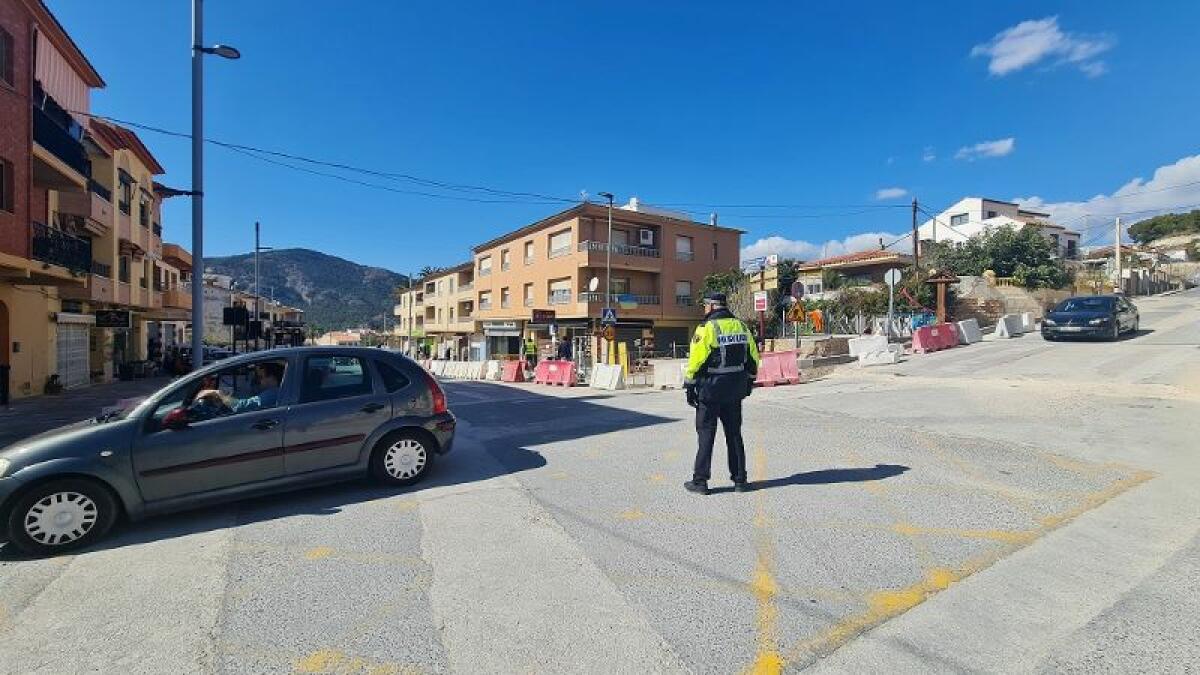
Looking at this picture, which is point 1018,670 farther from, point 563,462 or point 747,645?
point 563,462

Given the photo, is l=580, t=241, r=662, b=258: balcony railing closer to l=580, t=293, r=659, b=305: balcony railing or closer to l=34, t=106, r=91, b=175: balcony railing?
l=580, t=293, r=659, b=305: balcony railing

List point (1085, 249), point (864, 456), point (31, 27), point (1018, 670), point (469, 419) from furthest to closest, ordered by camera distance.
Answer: point (1085, 249), point (31, 27), point (469, 419), point (864, 456), point (1018, 670)

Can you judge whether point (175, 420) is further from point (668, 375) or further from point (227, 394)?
point (668, 375)

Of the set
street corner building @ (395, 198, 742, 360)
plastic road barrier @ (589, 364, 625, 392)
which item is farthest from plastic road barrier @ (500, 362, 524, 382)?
street corner building @ (395, 198, 742, 360)

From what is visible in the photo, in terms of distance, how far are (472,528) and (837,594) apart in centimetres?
257

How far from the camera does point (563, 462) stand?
6.43 m

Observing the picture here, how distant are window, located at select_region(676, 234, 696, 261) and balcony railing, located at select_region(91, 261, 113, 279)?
28.0 m

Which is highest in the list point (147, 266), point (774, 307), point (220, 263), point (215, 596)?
point (220, 263)

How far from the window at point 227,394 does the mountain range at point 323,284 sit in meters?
125

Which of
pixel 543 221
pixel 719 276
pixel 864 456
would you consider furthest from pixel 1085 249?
pixel 864 456

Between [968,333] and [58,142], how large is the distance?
2881cm

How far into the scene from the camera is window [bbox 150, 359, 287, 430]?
461 centimetres

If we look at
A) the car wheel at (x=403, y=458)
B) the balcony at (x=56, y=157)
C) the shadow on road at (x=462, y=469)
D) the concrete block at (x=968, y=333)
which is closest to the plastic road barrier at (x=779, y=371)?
the shadow on road at (x=462, y=469)

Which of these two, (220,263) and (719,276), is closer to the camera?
(719,276)
